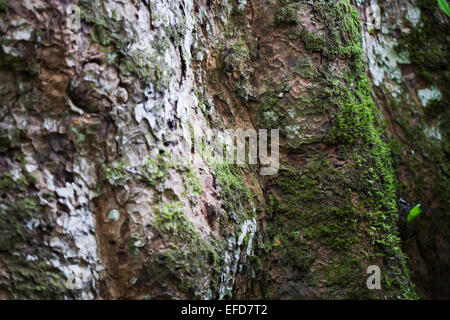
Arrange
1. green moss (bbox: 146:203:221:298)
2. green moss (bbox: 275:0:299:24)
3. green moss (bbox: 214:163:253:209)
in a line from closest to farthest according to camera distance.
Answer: green moss (bbox: 146:203:221:298) < green moss (bbox: 214:163:253:209) < green moss (bbox: 275:0:299:24)

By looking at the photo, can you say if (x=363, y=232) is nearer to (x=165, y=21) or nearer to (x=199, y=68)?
(x=199, y=68)

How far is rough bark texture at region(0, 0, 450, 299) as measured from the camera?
1.53 meters

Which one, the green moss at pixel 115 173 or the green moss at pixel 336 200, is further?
the green moss at pixel 336 200

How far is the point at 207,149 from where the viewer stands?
1.93 metres

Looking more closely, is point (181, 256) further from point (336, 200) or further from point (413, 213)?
point (413, 213)

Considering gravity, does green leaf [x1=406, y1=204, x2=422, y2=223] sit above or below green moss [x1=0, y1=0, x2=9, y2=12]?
below

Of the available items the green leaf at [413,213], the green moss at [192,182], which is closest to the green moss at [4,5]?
the green moss at [192,182]

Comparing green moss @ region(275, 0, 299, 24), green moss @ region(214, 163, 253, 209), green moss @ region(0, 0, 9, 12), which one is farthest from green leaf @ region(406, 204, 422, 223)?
green moss @ region(0, 0, 9, 12)

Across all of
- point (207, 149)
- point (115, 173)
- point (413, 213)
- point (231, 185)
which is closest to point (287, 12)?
point (207, 149)

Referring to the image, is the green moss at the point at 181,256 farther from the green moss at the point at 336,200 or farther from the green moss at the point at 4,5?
the green moss at the point at 4,5

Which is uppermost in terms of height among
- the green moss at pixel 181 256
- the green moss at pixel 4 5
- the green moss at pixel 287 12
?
the green moss at pixel 287 12

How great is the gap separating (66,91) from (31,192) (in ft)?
1.40

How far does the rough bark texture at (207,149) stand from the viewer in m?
1.53

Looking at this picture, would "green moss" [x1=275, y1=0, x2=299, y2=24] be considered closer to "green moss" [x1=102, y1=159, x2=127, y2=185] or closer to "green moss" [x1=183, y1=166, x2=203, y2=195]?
"green moss" [x1=183, y1=166, x2=203, y2=195]
